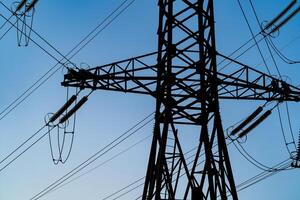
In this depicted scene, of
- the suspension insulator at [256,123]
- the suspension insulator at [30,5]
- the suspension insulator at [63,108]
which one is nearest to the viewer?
the suspension insulator at [63,108]

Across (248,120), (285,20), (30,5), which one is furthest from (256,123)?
(30,5)

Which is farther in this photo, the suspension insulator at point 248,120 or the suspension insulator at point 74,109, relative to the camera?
the suspension insulator at point 248,120

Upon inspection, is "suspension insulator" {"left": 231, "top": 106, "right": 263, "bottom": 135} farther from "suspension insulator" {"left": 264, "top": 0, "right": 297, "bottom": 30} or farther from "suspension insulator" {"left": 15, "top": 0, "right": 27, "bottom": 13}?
"suspension insulator" {"left": 15, "top": 0, "right": 27, "bottom": 13}

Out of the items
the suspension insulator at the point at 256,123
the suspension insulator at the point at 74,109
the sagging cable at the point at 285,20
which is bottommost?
the suspension insulator at the point at 256,123

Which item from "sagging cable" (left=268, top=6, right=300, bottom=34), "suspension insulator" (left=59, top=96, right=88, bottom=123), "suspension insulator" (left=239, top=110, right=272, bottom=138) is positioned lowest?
"suspension insulator" (left=239, top=110, right=272, bottom=138)

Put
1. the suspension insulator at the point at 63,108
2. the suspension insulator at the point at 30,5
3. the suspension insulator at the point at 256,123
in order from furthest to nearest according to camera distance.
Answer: the suspension insulator at the point at 256,123, the suspension insulator at the point at 30,5, the suspension insulator at the point at 63,108

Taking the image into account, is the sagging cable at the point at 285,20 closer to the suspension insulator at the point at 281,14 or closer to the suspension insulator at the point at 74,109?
the suspension insulator at the point at 281,14

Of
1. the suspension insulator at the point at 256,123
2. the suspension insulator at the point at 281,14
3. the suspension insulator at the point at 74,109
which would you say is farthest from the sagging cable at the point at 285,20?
the suspension insulator at the point at 74,109

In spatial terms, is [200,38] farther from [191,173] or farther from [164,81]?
[191,173]

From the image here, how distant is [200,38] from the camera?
41.0 feet

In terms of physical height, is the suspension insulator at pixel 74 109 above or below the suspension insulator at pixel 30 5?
below

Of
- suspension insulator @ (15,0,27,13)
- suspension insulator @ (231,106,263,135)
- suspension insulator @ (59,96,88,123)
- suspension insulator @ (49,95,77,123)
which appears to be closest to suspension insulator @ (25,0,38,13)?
suspension insulator @ (15,0,27,13)

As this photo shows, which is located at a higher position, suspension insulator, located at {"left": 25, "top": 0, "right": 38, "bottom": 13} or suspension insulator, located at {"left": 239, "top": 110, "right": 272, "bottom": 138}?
suspension insulator, located at {"left": 25, "top": 0, "right": 38, "bottom": 13}

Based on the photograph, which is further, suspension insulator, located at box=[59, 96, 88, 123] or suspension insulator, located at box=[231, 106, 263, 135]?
suspension insulator, located at box=[231, 106, 263, 135]
